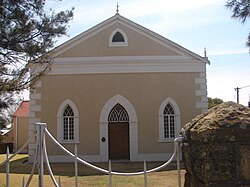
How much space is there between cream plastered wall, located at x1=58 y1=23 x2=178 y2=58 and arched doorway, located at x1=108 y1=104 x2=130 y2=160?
296 centimetres

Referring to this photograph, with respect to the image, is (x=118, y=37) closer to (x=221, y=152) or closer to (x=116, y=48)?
(x=116, y=48)

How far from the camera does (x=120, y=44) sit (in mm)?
19688

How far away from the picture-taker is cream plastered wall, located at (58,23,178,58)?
64.0ft

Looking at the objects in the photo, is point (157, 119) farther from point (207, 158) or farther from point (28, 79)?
point (207, 158)

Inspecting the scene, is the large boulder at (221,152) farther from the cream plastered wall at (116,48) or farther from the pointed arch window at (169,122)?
the cream plastered wall at (116,48)

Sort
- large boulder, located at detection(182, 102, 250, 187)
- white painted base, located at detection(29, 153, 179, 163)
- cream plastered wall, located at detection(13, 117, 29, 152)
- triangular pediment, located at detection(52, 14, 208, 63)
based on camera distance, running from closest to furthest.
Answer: large boulder, located at detection(182, 102, 250, 187), white painted base, located at detection(29, 153, 179, 163), triangular pediment, located at detection(52, 14, 208, 63), cream plastered wall, located at detection(13, 117, 29, 152)

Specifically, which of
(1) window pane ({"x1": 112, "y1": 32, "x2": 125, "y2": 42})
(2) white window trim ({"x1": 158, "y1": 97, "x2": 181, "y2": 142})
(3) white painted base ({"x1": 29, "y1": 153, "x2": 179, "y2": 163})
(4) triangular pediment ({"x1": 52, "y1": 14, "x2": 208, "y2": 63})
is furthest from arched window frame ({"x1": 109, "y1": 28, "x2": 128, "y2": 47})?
(3) white painted base ({"x1": 29, "y1": 153, "x2": 179, "y2": 163})

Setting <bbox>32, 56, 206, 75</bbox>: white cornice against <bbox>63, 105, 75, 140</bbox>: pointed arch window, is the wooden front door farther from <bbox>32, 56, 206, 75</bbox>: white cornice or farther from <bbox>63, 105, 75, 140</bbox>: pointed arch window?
<bbox>32, 56, 206, 75</bbox>: white cornice

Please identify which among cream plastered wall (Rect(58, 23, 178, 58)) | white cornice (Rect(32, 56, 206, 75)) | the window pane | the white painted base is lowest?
the white painted base

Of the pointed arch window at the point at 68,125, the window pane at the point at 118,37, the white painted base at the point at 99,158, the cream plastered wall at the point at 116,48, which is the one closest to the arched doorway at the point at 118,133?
the white painted base at the point at 99,158

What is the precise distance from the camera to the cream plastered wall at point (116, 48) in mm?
19516

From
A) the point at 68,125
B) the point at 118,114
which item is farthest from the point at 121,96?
the point at 68,125

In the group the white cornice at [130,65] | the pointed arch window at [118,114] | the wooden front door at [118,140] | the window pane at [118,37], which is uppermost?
the window pane at [118,37]

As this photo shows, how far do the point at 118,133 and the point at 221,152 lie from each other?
49.1ft
